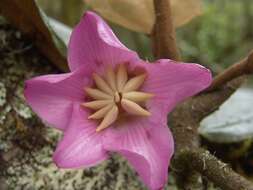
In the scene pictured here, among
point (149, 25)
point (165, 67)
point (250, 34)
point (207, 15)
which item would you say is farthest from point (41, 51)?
point (250, 34)

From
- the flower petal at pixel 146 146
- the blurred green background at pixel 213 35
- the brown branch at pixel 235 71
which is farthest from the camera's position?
the blurred green background at pixel 213 35

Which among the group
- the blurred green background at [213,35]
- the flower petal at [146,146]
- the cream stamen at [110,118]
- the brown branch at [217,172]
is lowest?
the blurred green background at [213,35]

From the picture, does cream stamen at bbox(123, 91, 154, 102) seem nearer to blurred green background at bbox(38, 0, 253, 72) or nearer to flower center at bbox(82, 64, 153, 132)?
flower center at bbox(82, 64, 153, 132)

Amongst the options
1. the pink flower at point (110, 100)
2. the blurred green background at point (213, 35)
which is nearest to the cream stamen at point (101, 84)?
the pink flower at point (110, 100)

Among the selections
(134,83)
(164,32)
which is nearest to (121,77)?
(134,83)

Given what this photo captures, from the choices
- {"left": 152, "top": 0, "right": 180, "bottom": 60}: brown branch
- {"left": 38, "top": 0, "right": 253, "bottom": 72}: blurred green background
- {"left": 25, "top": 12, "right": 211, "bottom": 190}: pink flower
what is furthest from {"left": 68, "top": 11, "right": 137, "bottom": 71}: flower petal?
{"left": 38, "top": 0, "right": 253, "bottom": 72}: blurred green background

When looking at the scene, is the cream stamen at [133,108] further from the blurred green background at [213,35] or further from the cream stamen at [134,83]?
the blurred green background at [213,35]
